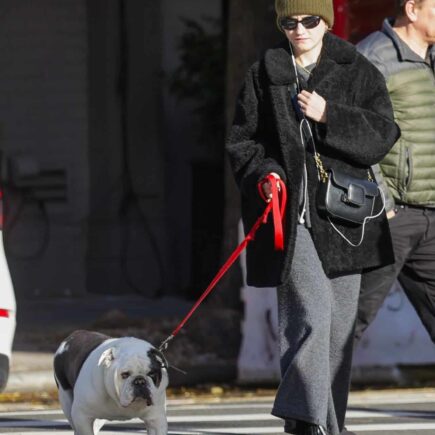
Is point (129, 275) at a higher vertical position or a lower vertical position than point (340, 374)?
lower

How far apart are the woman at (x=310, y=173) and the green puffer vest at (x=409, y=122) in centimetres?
48

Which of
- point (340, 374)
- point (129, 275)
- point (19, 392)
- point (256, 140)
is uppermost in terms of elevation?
point (256, 140)

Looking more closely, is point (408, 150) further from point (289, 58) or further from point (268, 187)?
point (268, 187)

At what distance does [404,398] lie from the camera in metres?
9.52

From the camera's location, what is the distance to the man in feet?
23.7

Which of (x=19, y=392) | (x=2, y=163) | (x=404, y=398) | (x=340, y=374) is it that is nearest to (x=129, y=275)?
(x=2, y=163)

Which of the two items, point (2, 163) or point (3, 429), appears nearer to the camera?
point (3, 429)

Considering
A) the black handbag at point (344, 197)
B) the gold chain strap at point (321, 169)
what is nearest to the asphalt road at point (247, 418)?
the black handbag at point (344, 197)

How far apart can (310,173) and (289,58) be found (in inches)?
19.8

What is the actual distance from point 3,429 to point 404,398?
8.70ft

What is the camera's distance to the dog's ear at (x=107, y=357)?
639cm

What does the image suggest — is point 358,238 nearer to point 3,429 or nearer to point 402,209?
point 402,209

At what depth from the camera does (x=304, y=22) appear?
6551 mm

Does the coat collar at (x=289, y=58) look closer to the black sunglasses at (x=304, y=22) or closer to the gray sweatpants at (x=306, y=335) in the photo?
the black sunglasses at (x=304, y=22)
